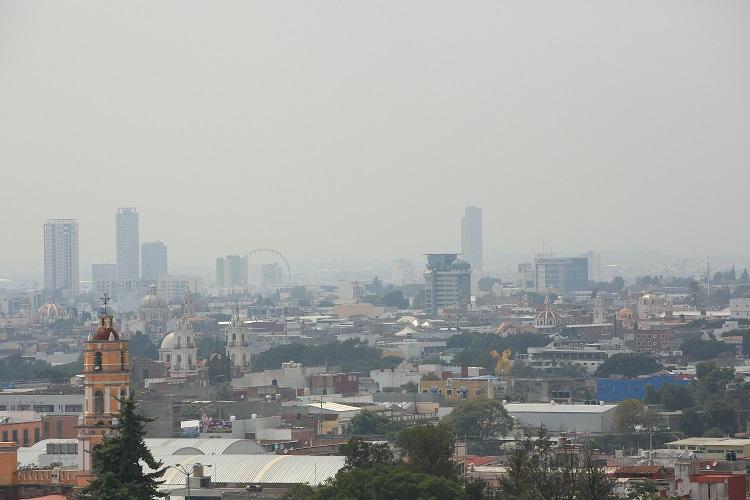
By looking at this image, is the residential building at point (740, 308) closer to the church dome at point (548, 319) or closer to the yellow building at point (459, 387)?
the church dome at point (548, 319)

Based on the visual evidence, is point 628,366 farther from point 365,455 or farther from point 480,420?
point 365,455

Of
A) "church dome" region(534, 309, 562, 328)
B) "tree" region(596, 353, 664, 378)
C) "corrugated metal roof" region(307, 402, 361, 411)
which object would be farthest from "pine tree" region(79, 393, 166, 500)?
"church dome" region(534, 309, 562, 328)

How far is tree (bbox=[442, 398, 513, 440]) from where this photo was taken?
58.0 metres

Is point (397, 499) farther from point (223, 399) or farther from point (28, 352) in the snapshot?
point (28, 352)

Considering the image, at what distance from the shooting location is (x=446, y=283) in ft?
555

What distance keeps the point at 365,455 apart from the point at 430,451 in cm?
91

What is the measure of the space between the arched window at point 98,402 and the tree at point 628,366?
50.9 metres

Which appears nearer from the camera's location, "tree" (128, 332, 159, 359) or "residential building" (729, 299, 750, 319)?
"tree" (128, 332, 159, 359)

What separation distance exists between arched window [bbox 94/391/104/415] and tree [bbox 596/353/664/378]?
5093 centimetres

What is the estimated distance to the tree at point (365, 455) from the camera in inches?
1412

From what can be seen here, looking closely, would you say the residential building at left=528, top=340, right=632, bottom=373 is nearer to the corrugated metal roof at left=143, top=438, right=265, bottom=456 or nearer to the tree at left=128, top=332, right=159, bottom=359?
the tree at left=128, top=332, right=159, bottom=359

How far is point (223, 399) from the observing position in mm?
66500

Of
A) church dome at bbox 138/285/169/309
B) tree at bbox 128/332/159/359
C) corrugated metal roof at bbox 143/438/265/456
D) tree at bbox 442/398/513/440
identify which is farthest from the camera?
church dome at bbox 138/285/169/309

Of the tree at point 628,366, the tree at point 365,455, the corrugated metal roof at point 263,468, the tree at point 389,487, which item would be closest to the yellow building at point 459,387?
the tree at point 628,366
